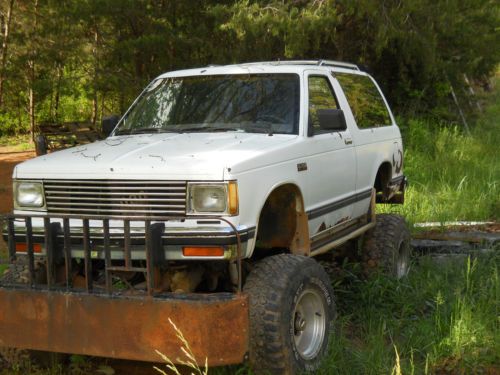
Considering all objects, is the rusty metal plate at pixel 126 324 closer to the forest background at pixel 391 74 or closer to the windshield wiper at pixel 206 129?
the forest background at pixel 391 74

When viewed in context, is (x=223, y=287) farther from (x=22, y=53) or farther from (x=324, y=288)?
(x=22, y=53)

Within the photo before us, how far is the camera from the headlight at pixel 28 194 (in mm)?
4184

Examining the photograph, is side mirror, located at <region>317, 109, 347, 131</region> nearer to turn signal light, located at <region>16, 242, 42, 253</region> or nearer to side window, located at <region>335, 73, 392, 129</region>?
side window, located at <region>335, 73, 392, 129</region>

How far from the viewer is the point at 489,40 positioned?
40.9 ft

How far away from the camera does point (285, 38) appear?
439 inches

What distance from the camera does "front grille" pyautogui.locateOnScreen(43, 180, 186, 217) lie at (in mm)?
3828

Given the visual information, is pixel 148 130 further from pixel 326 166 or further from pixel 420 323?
pixel 420 323

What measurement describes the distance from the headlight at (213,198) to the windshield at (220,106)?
1.09 m

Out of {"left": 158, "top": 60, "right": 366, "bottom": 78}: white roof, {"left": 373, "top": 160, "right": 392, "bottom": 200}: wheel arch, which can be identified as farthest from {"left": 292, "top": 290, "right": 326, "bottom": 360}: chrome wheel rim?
{"left": 373, "top": 160, "right": 392, "bottom": 200}: wheel arch

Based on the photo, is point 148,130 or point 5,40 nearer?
point 148,130

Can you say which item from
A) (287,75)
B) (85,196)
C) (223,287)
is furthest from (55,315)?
(287,75)

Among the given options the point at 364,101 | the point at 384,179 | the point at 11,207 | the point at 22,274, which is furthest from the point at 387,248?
the point at 11,207

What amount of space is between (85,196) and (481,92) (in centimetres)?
1782

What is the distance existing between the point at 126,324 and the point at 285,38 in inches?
325
